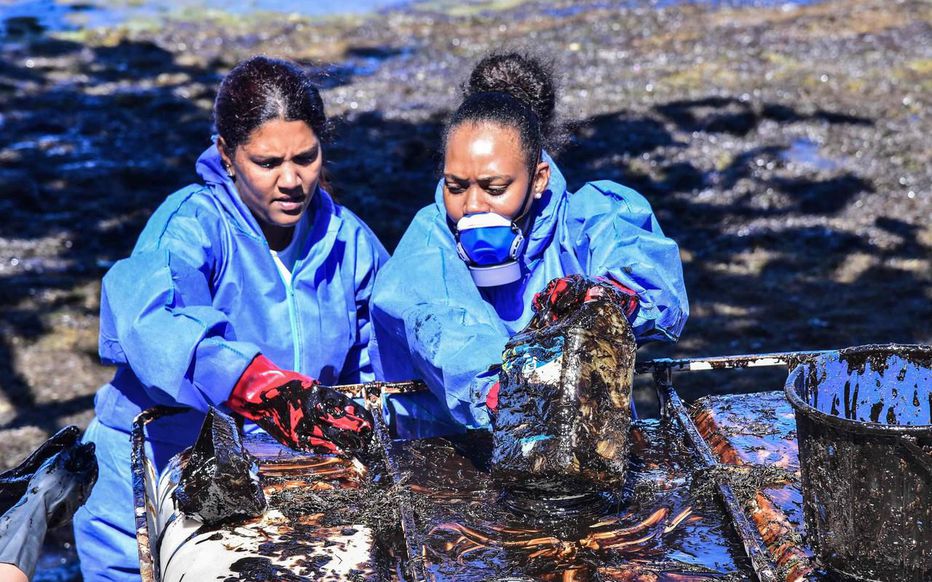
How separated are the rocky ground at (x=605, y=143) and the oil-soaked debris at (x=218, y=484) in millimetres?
1555

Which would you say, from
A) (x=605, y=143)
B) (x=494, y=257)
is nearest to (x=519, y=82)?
(x=494, y=257)

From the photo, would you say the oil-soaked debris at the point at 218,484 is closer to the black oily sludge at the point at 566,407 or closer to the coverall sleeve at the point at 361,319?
the black oily sludge at the point at 566,407

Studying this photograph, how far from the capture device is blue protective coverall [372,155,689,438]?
2.49 meters

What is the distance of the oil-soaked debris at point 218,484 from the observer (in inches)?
85.0

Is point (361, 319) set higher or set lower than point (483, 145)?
lower

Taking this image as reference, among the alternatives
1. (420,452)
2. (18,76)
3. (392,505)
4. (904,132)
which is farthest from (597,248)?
(18,76)

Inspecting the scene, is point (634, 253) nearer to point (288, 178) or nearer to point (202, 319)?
point (288, 178)

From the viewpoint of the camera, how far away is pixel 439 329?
98.7 inches

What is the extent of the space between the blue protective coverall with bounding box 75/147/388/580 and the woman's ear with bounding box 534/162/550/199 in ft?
1.84

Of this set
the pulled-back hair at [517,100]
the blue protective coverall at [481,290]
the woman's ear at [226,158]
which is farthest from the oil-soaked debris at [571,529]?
the woman's ear at [226,158]

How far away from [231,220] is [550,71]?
1.01 meters

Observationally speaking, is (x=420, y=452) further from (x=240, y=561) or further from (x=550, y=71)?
(x=550, y=71)

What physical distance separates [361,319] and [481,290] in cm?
51

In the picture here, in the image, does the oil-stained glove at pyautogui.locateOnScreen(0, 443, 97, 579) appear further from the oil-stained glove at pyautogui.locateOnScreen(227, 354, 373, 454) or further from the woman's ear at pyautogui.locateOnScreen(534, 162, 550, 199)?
the woman's ear at pyautogui.locateOnScreen(534, 162, 550, 199)
